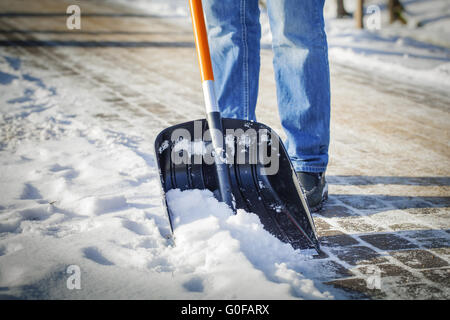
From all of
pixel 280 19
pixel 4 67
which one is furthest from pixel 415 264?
pixel 4 67

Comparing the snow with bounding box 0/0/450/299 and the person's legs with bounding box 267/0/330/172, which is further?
the person's legs with bounding box 267/0/330/172

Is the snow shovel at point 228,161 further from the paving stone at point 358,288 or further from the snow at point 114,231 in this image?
the paving stone at point 358,288

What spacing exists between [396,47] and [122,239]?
6.31 m

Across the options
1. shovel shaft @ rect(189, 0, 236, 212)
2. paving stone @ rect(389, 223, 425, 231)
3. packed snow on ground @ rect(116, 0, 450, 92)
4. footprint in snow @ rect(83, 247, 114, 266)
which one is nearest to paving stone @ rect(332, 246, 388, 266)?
paving stone @ rect(389, 223, 425, 231)

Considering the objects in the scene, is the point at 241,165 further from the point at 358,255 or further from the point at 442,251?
the point at 442,251

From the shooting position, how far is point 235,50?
6.77ft

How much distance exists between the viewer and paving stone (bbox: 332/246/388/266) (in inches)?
57.2

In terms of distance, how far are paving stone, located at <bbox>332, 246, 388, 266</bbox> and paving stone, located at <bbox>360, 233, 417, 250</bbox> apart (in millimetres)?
63

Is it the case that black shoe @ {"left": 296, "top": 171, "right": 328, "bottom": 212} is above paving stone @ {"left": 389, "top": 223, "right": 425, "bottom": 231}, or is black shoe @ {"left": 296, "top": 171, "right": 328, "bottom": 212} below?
above

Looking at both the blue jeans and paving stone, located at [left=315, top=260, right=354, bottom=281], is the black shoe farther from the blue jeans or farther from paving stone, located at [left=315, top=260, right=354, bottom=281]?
paving stone, located at [left=315, top=260, right=354, bottom=281]

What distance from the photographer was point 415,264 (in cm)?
143

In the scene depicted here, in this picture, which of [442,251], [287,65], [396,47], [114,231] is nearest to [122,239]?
[114,231]

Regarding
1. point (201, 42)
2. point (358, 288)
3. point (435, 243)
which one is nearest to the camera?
point (358, 288)

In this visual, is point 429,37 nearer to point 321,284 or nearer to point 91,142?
point 91,142
